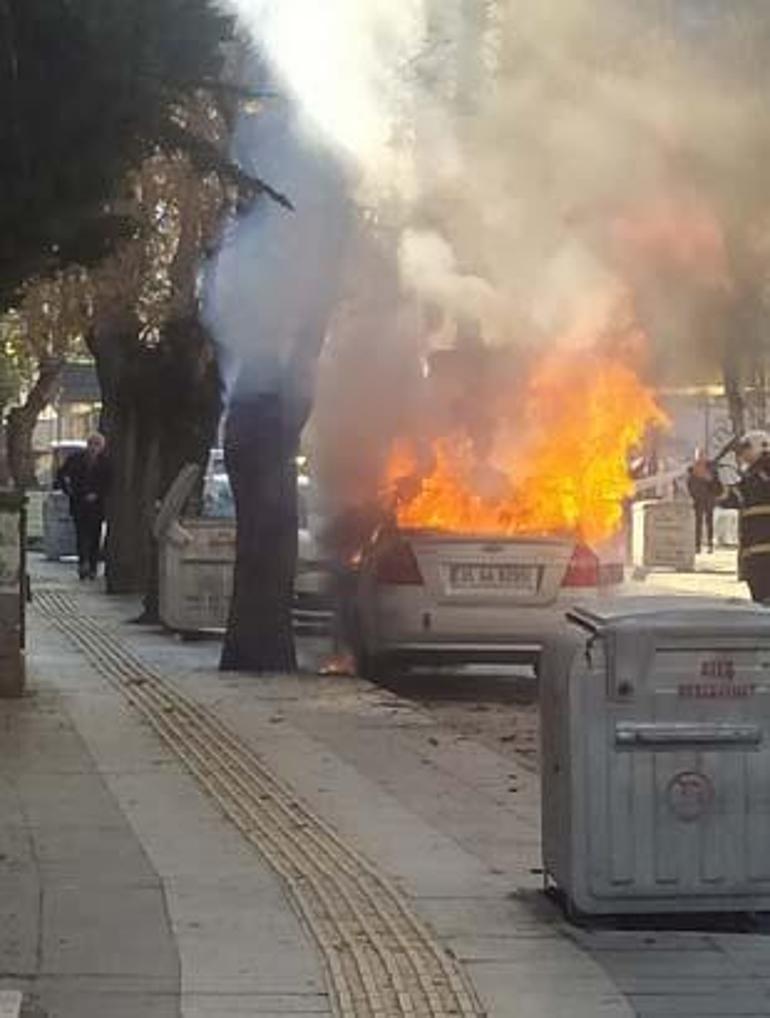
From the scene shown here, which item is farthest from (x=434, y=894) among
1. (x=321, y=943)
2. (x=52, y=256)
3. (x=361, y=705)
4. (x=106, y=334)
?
(x=106, y=334)

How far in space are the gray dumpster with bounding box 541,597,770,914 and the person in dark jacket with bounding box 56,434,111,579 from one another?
16637 mm

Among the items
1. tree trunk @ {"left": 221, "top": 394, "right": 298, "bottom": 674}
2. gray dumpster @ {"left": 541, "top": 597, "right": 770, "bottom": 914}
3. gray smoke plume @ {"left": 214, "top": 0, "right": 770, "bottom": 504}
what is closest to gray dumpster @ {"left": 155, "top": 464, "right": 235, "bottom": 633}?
gray smoke plume @ {"left": 214, "top": 0, "right": 770, "bottom": 504}

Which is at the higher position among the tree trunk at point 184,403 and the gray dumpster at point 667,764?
the tree trunk at point 184,403

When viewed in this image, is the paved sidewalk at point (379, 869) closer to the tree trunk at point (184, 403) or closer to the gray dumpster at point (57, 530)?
the tree trunk at point (184, 403)

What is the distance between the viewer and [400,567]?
13281mm

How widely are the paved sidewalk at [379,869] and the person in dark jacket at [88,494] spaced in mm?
11238

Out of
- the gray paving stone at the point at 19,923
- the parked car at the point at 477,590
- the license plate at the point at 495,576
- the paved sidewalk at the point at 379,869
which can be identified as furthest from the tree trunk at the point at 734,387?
the gray paving stone at the point at 19,923

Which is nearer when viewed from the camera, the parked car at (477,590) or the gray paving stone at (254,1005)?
the gray paving stone at (254,1005)

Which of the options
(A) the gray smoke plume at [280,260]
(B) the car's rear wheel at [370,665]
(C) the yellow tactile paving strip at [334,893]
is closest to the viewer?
(C) the yellow tactile paving strip at [334,893]

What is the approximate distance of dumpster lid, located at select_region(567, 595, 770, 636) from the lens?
641cm

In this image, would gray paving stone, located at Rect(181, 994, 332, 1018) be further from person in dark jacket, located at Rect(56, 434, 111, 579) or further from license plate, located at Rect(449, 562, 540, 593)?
person in dark jacket, located at Rect(56, 434, 111, 579)

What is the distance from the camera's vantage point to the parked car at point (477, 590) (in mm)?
13211

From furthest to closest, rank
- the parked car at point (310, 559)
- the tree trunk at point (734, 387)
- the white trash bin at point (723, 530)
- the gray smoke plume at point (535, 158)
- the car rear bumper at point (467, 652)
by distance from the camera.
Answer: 1. the white trash bin at point (723, 530)
2. the parked car at point (310, 559)
3. the tree trunk at point (734, 387)
4. the car rear bumper at point (467, 652)
5. the gray smoke plume at point (535, 158)

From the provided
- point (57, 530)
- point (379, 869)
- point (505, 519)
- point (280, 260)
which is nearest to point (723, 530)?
point (57, 530)
